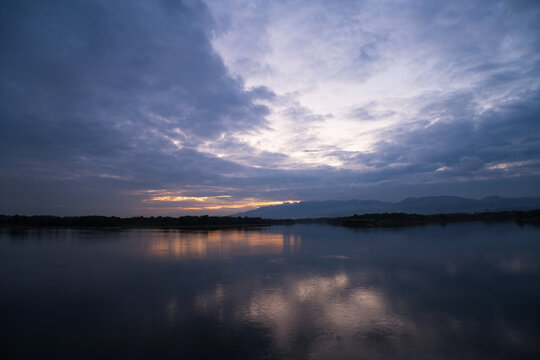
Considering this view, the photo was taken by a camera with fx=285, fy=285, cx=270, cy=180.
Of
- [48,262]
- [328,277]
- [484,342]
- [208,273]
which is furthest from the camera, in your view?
[48,262]

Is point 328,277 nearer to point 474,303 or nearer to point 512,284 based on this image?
point 474,303


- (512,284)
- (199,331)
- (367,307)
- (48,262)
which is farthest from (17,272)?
(512,284)

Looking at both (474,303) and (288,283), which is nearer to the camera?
(474,303)

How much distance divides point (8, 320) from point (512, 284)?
77.3 ft

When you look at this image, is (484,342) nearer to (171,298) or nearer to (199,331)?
(199,331)

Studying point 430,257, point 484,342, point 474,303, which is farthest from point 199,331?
point 430,257

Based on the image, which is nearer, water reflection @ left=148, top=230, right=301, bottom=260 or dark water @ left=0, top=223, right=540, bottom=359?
dark water @ left=0, top=223, right=540, bottom=359

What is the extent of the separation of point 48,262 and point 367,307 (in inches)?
1000

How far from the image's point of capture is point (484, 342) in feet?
28.2

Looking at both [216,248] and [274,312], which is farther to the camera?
[216,248]

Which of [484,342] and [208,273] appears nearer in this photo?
[484,342]

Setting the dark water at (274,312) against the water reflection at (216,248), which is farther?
the water reflection at (216,248)

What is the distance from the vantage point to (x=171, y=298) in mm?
13328

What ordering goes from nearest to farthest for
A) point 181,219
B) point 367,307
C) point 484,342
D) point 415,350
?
point 415,350 → point 484,342 → point 367,307 → point 181,219
